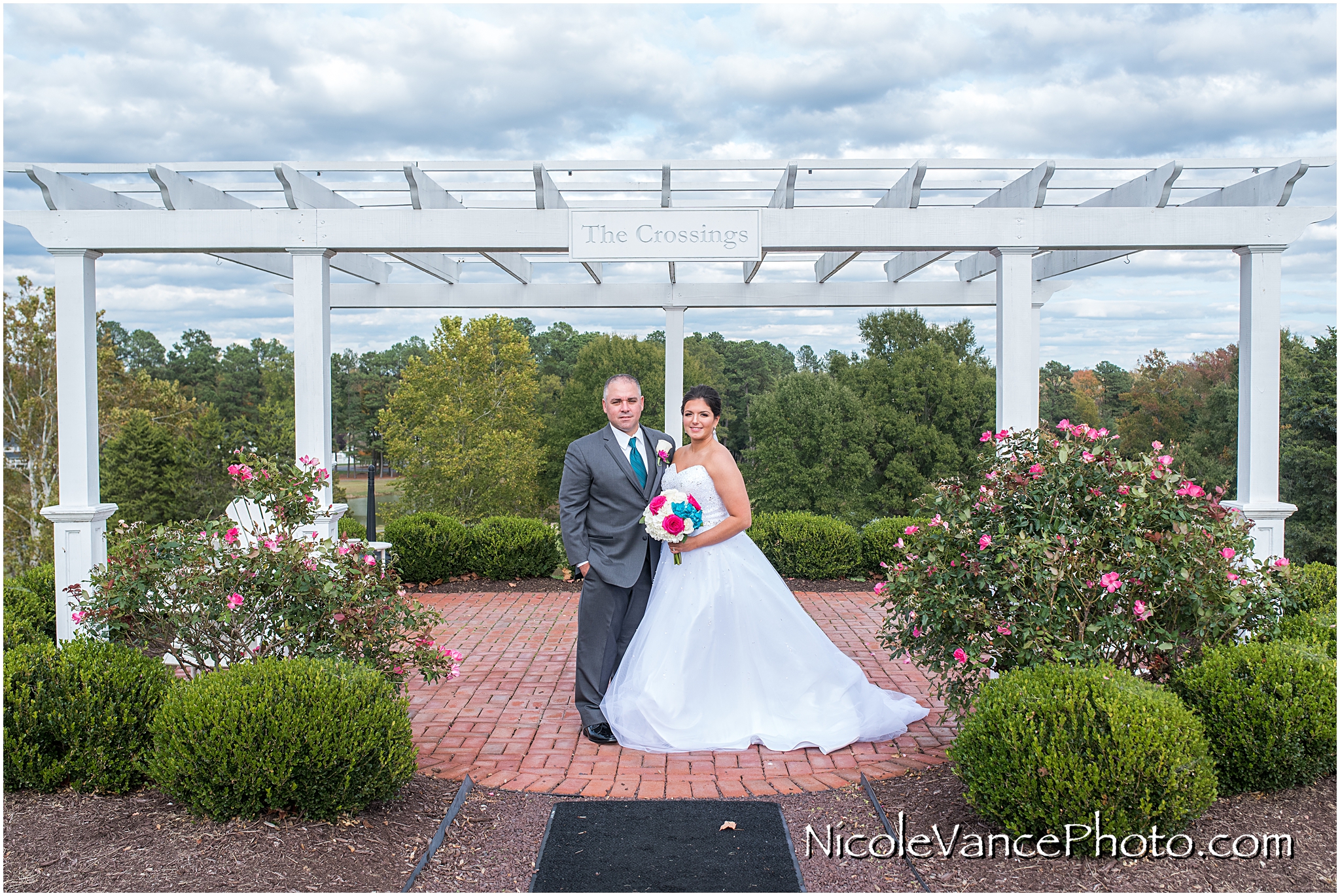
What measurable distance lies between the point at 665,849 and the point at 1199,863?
6.23 feet

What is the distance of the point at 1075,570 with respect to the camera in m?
3.75

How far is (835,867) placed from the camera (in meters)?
3.18

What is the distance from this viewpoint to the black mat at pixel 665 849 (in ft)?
10.0

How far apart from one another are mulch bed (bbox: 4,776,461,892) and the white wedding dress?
1.33 m

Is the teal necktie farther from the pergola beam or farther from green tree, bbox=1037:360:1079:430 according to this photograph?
green tree, bbox=1037:360:1079:430

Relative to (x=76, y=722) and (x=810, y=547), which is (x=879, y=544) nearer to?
(x=810, y=547)

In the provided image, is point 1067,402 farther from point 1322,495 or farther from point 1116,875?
point 1116,875

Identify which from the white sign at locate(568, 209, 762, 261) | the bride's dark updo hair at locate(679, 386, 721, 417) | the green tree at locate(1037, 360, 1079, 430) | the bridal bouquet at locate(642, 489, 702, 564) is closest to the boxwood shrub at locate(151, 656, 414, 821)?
the bridal bouquet at locate(642, 489, 702, 564)

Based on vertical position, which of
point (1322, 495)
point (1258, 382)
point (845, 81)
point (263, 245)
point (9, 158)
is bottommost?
point (1322, 495)

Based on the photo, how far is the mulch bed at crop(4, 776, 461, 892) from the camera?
9.66ft

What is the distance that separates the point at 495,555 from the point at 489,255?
345 centimetres

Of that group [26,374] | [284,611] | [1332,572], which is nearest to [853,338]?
[26,374]

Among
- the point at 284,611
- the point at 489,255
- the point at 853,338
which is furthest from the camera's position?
the point at 853,338

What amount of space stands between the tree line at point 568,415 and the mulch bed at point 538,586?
17491 mm
